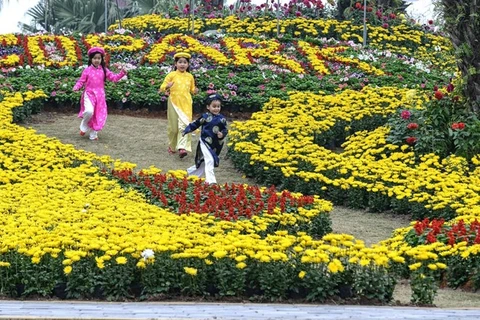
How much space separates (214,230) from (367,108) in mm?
6988

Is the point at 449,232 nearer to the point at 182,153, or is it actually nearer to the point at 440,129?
the point at 440,129

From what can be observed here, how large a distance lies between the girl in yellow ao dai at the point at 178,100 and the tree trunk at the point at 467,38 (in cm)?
339

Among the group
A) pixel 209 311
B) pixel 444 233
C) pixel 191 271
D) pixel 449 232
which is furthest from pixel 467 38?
pixel 209 311

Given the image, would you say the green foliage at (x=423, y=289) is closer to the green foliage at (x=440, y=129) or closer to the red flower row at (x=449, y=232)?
the red flower row at (x=449, y=232)

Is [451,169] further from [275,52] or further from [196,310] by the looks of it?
[275,52]

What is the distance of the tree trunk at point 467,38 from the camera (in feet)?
42.0

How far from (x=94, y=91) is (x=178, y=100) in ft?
4.14

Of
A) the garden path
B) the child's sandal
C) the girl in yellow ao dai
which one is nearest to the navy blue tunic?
the child's sandal

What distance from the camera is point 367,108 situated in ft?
48.2

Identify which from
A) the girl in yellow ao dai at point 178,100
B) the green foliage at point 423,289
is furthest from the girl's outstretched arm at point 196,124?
the green foliage at point 423,289

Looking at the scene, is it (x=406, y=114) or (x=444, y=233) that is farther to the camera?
(x=406, y=114)

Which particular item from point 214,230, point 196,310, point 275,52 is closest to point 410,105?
point 275,52

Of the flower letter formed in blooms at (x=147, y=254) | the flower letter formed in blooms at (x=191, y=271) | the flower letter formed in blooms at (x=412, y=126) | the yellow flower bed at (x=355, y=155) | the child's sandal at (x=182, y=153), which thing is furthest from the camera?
the child's sandal at (x=182, y=153)

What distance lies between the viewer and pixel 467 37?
12.9m
